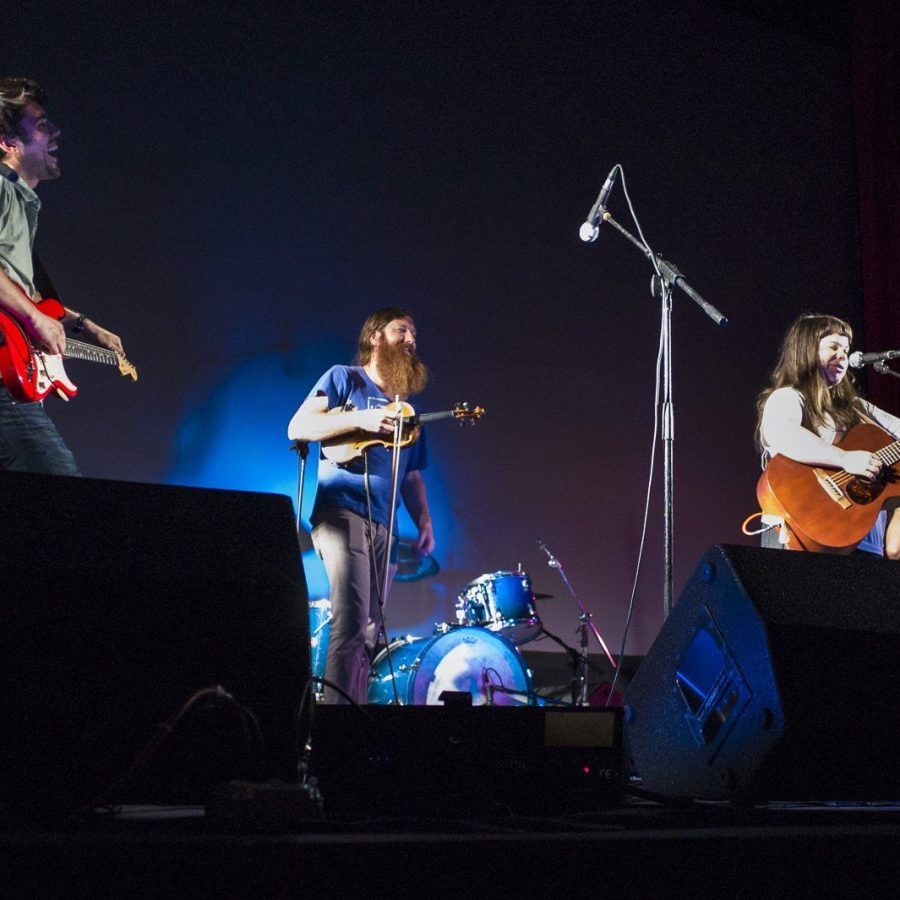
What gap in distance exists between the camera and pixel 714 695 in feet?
5.90

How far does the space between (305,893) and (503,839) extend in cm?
21

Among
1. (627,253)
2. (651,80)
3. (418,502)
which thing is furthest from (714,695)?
(651,80)

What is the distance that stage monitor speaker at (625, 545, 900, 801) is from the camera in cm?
164

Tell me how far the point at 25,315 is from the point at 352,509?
4.52 ft

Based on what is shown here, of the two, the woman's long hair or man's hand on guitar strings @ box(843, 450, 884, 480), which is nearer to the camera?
man's hand on guitar strings @ box(843, 450, 884, 480)

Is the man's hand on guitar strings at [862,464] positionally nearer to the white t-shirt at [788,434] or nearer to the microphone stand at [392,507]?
the white t-shirt at [788,434]

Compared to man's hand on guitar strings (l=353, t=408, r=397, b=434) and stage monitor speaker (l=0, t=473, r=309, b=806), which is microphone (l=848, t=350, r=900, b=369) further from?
stage monitor speaker (l=0, t=473, r=309, b=806)

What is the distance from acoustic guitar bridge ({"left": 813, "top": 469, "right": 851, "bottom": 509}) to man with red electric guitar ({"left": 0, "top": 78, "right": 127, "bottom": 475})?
8.87ft

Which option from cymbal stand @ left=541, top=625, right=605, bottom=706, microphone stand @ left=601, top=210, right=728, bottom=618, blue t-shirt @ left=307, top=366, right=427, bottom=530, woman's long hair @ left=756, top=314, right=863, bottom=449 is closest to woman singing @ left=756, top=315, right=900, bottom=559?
woman's long hair @ left=756, top=314, right=863, bottom=449

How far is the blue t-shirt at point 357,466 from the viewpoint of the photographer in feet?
13.2

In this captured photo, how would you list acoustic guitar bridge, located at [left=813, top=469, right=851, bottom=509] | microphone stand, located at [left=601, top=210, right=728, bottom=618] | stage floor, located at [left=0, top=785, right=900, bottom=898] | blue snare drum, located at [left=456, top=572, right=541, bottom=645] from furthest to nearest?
blue snare drum, located at [left=456, top=572, right=541, bottom=645], acoustic guitar bridge, located at [left=813, top=469, right=851, bottom=509], microphone stand, located at [left=601, top=210, right=728, bottom=618], stage floor, located at [left=0, top=785, right=900, bottom=898]

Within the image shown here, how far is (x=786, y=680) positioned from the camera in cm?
164

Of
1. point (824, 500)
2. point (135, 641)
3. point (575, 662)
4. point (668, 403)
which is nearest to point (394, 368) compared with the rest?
point (668, 403)

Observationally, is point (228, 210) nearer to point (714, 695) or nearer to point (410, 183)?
point (410, 183)
